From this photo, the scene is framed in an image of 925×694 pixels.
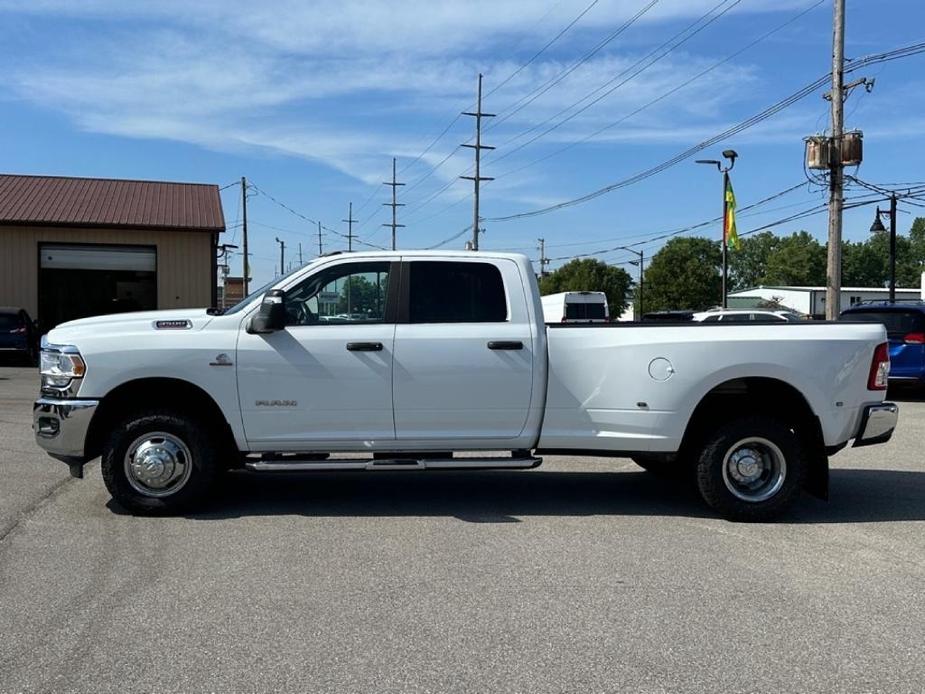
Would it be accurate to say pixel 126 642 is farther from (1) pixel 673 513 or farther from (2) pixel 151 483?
(1) pixel 673 513

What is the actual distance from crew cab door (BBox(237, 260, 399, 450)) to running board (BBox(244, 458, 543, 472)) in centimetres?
16

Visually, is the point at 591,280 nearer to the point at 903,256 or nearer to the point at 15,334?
the point at 903,256

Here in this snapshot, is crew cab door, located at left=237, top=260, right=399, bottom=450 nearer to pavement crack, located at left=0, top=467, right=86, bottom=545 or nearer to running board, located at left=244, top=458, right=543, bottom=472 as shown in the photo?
running board, located at left=244, top=458, right=543, bottom=472

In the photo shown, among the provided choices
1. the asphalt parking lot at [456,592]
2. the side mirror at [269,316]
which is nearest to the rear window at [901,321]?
the asphalt parking lot at [456,592]

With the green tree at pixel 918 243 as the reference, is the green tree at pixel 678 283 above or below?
below

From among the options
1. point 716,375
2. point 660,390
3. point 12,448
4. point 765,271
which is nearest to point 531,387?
point 660,390

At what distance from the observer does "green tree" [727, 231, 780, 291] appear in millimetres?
160750


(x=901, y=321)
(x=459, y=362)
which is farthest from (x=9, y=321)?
(x=901, y=321)

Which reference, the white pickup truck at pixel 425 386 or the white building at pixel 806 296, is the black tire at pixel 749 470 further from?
the white building at pixel 806 296

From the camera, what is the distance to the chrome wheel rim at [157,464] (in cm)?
672

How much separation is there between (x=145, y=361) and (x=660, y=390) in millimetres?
3855

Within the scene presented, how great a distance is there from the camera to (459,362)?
22.3ft

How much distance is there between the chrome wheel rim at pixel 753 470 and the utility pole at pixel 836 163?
15559 mm

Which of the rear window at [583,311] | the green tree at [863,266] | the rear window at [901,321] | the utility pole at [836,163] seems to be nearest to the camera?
the rear window at [901,321]
